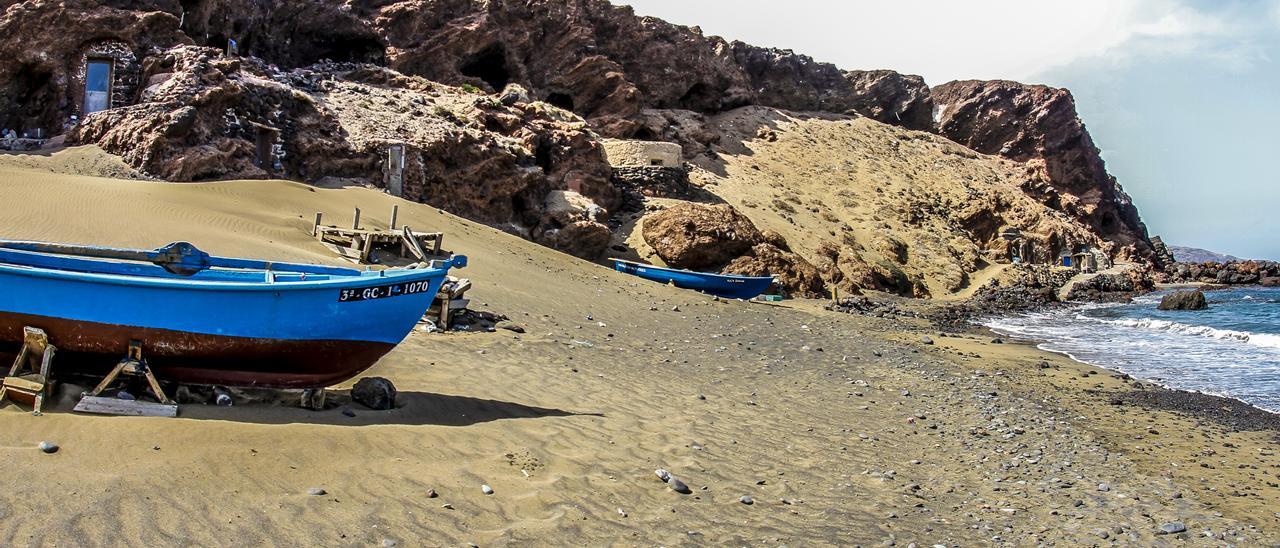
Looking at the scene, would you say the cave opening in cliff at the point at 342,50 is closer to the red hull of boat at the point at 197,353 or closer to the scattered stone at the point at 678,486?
the red hull of boat at the point at 197,353

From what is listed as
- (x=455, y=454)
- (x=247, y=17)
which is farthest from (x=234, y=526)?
(x=247, y=17)

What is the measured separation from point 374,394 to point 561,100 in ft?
126

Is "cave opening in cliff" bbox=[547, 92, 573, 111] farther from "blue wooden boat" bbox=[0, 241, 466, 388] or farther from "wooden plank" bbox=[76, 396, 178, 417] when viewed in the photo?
"wooden plank" bbox=[76, 396, 178, 417]

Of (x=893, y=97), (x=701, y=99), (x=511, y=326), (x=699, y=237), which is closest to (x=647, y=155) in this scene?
(x=699, y=237)

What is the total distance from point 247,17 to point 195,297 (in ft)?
109

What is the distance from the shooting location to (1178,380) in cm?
1449

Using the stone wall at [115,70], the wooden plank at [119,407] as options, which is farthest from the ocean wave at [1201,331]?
the stone wall at [115,70]

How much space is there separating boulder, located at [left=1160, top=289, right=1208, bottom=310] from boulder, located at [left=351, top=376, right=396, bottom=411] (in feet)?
107

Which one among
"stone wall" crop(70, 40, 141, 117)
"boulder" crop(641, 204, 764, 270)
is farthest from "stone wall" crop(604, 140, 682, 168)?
"stone wall" crop(70, 40, 141, 117)

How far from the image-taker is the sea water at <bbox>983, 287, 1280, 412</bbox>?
47.6ft

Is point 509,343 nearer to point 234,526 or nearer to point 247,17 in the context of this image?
point 234,526

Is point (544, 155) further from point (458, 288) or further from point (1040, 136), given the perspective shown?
point (1040, 136)

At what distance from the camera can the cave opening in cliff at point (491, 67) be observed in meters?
41.3

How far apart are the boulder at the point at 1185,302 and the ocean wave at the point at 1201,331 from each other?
6369 mm
